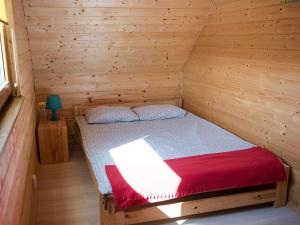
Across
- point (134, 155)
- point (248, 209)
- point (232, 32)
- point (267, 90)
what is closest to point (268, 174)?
point (248, 209)

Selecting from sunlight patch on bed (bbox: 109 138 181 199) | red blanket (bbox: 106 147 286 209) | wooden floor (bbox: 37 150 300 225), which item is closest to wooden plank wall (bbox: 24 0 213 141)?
wooden floor (bbox: 37 150 300 225)

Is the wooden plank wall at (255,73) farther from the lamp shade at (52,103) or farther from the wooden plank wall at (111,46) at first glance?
the lamp shade at (52,103)

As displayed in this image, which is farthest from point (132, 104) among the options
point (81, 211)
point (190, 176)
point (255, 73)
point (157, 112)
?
point (190, 176)

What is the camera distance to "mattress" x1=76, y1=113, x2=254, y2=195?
2.61 metres

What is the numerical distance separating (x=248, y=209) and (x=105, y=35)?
7.68 ft

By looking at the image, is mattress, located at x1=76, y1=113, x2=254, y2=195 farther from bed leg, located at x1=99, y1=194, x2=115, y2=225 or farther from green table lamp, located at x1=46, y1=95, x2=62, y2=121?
green table lamp, located at x1=46, y1=95, x2=62, y2=121

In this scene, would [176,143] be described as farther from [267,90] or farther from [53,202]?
[53,202]

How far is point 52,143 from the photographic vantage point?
11.3ft

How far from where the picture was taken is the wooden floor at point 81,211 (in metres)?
2.32

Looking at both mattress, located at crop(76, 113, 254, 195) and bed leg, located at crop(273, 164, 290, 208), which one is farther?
mattress, located at crop(76, 113, 254, 195)

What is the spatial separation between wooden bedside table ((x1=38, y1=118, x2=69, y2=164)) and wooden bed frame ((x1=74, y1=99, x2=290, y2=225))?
4.09 ft

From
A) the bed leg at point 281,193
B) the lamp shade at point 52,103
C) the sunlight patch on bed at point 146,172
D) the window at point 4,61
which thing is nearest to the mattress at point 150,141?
the sunlight patch on bed at point 146,172

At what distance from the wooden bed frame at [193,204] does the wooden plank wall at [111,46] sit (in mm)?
1764

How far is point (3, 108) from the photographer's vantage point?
1.86m
